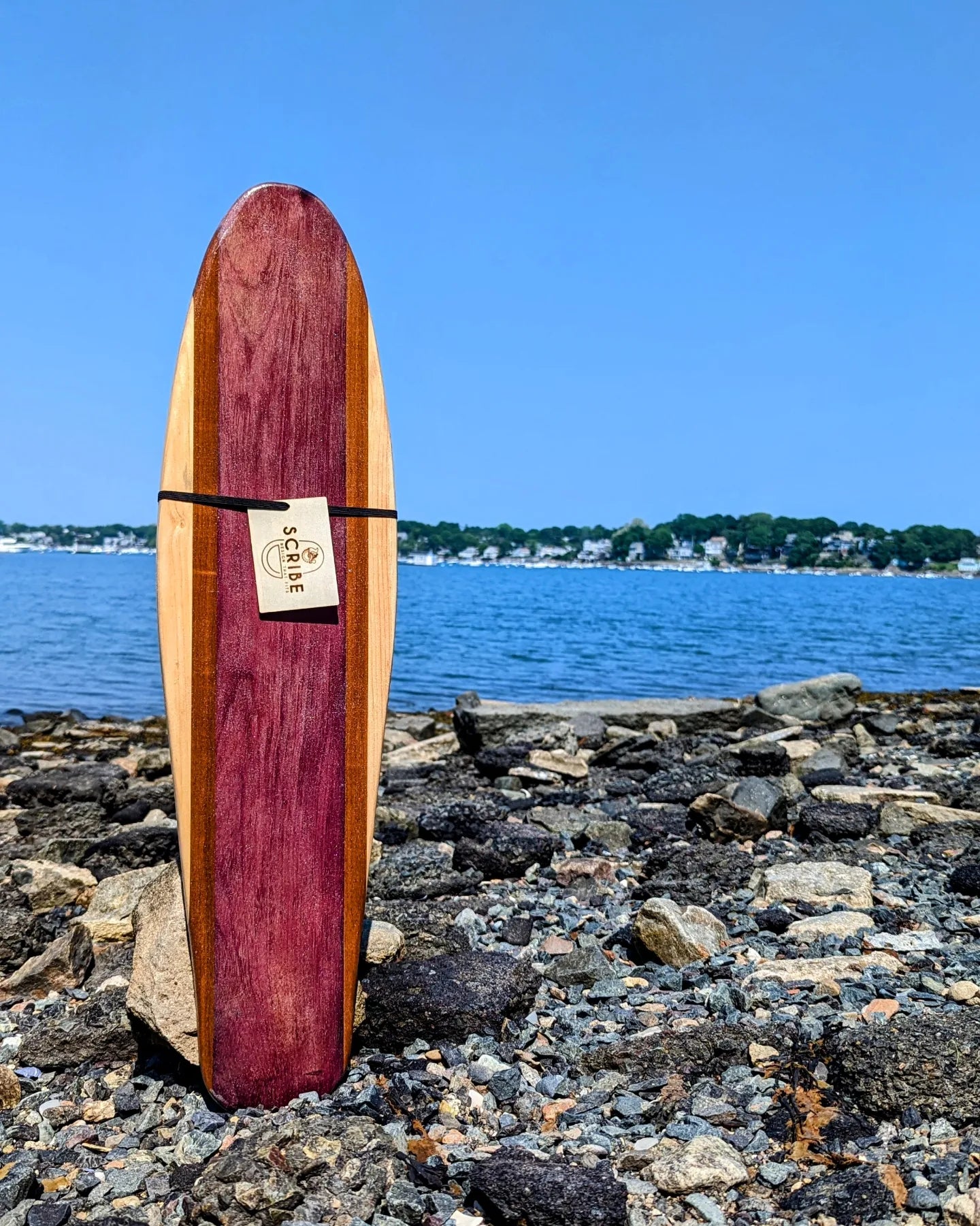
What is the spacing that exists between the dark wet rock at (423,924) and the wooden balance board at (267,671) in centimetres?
66

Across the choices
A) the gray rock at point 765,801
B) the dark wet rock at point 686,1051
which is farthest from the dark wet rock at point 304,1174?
the gray rock at point 765,801

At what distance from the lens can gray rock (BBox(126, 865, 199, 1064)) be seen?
3.25 m

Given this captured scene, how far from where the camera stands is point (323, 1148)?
2.74 m

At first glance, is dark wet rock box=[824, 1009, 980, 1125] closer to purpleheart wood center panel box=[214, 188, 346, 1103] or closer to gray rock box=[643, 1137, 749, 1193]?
gray rock box=[643, 1137, 749, 1193]

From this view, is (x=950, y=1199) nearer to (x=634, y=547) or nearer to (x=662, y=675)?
(x=662, y=675)

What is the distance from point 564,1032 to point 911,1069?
1147 millimetres

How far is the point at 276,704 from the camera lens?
3287 mm

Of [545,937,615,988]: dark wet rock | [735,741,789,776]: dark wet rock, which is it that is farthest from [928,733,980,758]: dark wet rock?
[545,937,615,988]: dark wet rock

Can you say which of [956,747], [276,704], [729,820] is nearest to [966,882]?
[729,820]

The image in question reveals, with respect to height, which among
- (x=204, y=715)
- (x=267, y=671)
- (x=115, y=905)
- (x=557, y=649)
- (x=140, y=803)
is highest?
(x=267, y=671)

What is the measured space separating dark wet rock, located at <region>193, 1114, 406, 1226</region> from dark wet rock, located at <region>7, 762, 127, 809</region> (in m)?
5.49

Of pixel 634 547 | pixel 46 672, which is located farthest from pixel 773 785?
pixel 634 547

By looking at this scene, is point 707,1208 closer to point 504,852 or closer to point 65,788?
point 504,852

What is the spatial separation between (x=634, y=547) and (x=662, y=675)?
137671 millimetres
